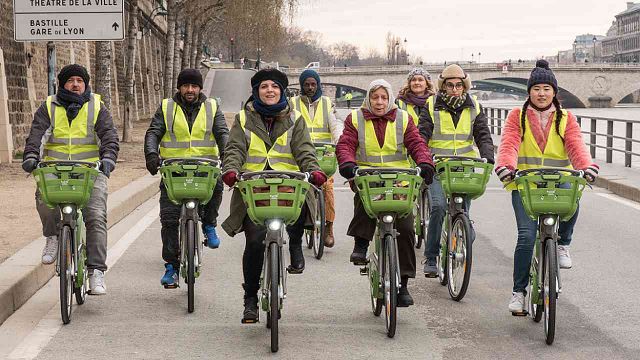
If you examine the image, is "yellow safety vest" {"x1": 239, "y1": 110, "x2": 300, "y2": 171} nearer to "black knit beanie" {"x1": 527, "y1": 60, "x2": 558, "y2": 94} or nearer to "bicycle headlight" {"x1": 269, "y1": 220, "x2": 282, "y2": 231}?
"bicycle headlight" {"x1": 269, "y1": 220, "x2": 282, "y2": 231}

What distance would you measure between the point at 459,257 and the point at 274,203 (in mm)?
2121

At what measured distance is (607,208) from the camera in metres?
14.6

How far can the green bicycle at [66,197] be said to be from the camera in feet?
23.1

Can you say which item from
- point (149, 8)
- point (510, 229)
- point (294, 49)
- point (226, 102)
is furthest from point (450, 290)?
point (294, 49)

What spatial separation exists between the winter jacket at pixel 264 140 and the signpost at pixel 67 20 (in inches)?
295

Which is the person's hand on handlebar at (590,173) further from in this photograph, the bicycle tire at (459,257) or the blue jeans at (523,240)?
the bicycle tire at (459,257)

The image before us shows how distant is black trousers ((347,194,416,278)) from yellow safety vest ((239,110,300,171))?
563mm

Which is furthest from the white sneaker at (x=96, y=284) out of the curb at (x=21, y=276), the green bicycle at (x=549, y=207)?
the green bicycle at (x=549, y=207)

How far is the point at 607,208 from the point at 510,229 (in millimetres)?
2796

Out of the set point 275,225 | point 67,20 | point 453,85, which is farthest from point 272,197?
point 67,20

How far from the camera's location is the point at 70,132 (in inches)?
303

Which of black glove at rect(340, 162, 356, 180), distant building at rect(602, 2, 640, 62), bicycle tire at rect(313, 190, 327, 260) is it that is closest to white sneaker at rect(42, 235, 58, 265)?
black glove at rect(340, 162, 356, 180)

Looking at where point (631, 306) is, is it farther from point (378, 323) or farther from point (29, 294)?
point (29, 294)

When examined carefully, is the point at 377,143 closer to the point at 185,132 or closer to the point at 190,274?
the point at 190,274
